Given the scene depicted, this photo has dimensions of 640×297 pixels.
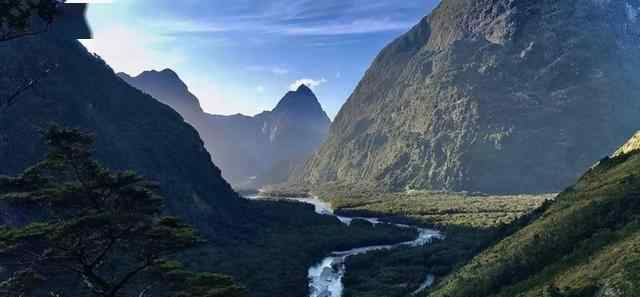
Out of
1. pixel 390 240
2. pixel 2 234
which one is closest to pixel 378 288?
pixel 390 240

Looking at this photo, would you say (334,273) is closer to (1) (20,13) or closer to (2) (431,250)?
(2) (431,250)

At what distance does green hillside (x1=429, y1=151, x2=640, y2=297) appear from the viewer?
108 ft

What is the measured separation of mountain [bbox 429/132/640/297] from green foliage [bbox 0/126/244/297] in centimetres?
2402

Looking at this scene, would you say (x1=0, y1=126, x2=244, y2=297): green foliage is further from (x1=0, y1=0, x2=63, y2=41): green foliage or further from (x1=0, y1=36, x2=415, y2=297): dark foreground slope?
(x1=0, y1=36, x2=415, y2=297): dark foreground slope

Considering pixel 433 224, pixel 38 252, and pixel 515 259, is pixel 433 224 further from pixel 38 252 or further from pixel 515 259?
pixel 38 252

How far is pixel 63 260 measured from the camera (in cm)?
2189

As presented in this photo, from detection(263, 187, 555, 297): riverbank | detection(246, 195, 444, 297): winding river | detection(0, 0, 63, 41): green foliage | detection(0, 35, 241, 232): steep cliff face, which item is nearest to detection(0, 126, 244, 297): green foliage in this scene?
detection(0, 0, 63, 41): green foliage

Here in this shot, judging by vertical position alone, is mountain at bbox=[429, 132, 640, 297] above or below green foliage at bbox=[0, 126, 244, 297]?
below

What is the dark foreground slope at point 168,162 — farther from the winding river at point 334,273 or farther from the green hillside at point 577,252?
the green hillside at point 577,252

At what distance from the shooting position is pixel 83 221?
20.1 meters

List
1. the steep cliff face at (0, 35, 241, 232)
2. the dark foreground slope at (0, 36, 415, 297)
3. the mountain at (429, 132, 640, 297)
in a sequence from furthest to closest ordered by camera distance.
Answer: the steep cliff face at (0, 35, 241, 232) < the dark foreground slope at (0, 36, 415, 297) < the mountain at (429, 132, 640, 297)

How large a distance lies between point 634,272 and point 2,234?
32044mm

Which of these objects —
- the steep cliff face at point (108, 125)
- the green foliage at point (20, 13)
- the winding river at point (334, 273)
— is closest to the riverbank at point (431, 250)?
the winding river at point (334, 273)

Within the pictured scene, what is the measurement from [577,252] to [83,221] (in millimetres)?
37134
